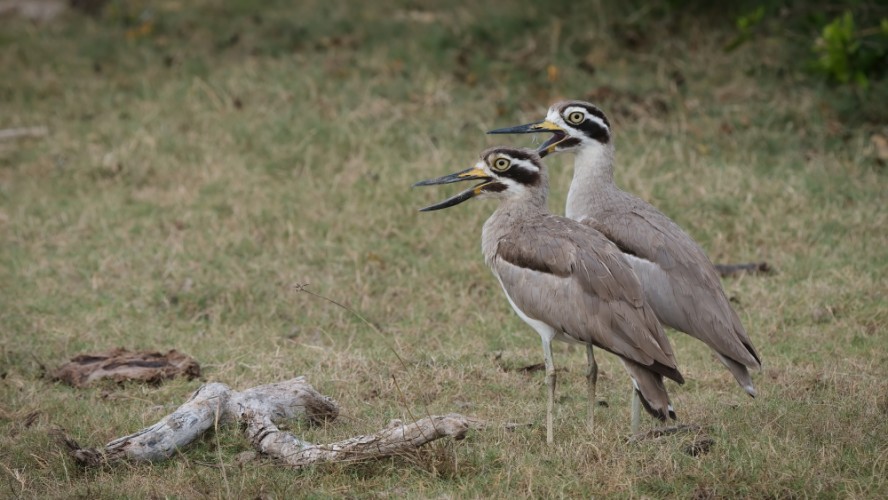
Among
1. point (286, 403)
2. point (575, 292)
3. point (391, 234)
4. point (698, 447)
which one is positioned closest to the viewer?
point (698, 447)

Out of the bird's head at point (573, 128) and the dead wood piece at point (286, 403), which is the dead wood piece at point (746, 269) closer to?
the bird's head at point (573, 128)

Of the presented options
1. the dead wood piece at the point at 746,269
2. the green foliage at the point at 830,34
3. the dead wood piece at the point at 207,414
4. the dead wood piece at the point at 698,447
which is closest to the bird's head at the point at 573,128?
the dead wood piece at the point at 746,269

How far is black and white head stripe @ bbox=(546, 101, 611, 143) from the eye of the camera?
22.9ft

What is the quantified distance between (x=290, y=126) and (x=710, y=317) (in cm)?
551

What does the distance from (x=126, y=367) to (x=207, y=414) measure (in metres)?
1.44

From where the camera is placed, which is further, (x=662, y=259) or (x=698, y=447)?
(x=662, y=259)

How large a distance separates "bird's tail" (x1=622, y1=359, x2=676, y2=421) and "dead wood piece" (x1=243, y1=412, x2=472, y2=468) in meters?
0.79

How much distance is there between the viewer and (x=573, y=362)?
718 cm

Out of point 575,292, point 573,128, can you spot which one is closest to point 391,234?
point 573,128

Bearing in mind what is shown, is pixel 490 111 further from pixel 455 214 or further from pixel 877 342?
pixel 877 342

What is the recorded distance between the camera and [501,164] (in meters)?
6.31

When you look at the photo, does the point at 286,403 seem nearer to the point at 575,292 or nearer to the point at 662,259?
the point at 575,292

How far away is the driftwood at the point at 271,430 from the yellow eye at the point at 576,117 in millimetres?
2110

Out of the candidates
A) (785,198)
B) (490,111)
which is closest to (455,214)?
(490,111)
